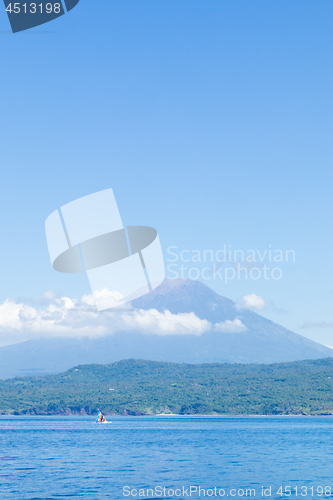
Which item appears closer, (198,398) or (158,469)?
(158,469)

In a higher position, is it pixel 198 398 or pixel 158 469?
pixel 158 469

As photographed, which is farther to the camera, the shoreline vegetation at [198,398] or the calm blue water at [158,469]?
the shoreline vegetation at [198,398]

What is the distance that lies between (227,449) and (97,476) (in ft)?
77.2

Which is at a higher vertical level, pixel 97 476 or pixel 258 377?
pixel 97 476

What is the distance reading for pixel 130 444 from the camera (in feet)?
210

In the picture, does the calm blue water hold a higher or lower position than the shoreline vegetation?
higher

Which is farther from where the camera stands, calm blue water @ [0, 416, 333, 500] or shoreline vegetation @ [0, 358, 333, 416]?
shoreline vegetation @ [0, 358, 333, 416]

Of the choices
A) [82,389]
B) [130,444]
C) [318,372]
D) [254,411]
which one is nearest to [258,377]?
[318,372]

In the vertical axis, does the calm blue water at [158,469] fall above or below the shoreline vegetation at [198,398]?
above

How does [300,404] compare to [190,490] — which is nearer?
[190,490]

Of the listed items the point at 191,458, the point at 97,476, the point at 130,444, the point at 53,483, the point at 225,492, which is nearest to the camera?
the point at 225,492

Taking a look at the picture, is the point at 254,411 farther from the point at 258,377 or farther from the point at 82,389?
the point at 82,389

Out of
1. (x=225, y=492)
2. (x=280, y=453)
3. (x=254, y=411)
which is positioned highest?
(x=225, y=492)

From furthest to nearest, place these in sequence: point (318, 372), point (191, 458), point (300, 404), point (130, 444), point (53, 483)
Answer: point (318, 372), point (300, 404), point (130, 444), point (191, 458), point (53, 483)
